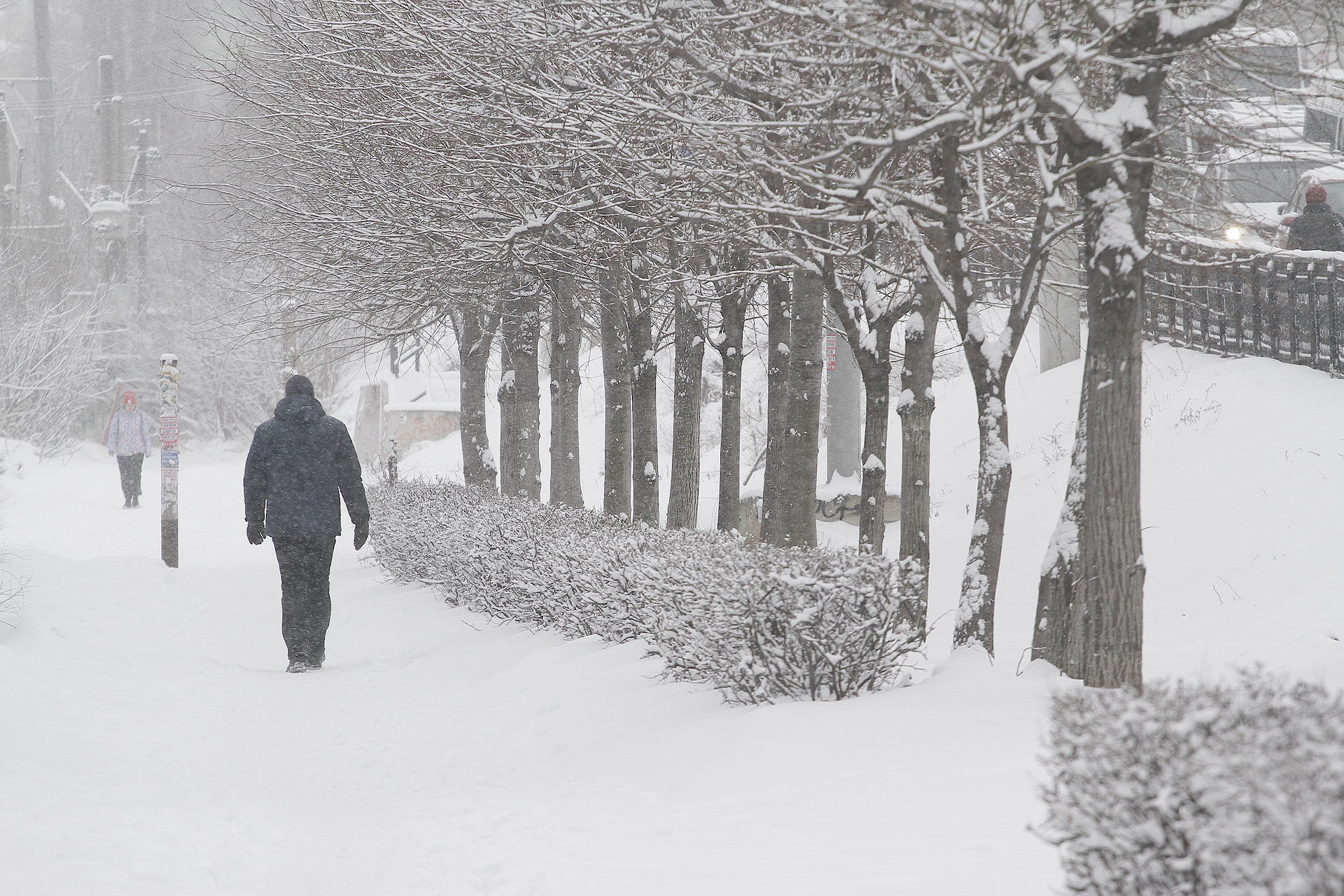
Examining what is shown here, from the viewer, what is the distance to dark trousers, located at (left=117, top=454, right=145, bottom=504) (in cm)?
2228

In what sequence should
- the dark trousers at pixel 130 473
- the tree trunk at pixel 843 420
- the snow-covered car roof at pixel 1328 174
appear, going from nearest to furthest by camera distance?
the tree trunk at pixel 843 420, the snow-covered car roof at pixel 1328 174, the dark trousers at pixel 130 473

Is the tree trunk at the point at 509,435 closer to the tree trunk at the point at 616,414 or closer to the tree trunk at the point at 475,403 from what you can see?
the tree trunk at the point at 475,403

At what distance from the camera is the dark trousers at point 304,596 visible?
8328 millimetres

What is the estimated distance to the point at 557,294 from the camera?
11.0 metres

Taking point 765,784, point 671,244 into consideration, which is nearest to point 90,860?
point 765,784

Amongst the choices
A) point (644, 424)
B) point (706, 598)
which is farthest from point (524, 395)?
point (706, 598)

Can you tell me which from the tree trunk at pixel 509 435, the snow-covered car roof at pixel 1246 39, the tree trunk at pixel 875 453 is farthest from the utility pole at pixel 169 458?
the snow-covered car roof at pixel 1246 39

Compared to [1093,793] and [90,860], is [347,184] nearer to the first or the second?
[90,860]

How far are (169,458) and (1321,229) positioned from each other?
13.7 meters

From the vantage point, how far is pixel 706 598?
18.6 ft

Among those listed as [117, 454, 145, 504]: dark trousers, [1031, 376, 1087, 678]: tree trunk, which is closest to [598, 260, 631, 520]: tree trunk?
[1031, 376, 1087, 678]: tree trunk

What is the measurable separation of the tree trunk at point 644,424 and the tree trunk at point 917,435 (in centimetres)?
383

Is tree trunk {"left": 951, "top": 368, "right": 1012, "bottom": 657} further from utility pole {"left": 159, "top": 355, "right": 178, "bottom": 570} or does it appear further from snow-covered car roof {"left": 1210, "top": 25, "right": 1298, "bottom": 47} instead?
utility pole {"left": 159, "top": 355, "right": 178, "bottom": 570}

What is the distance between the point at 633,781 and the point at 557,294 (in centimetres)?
670
